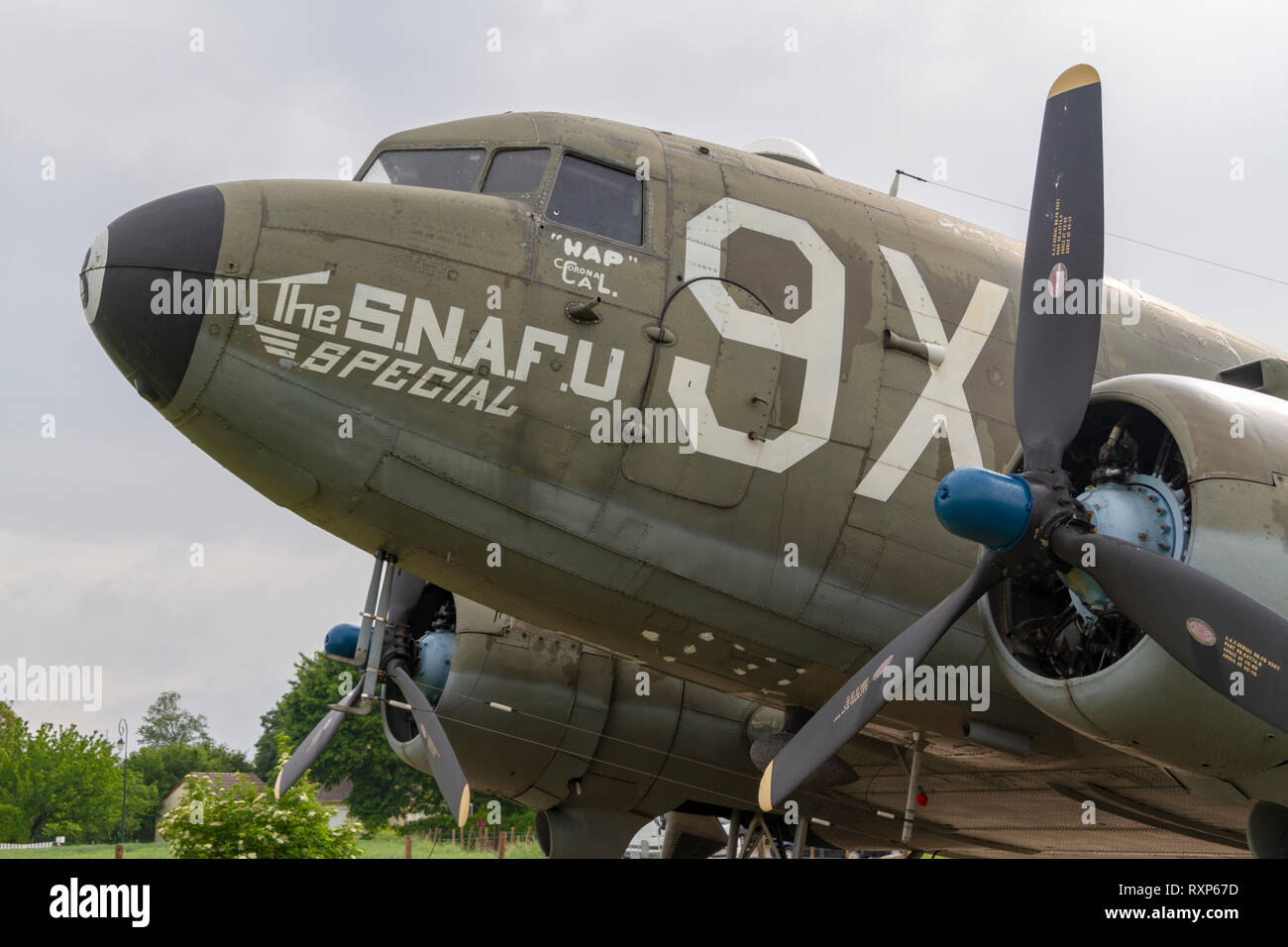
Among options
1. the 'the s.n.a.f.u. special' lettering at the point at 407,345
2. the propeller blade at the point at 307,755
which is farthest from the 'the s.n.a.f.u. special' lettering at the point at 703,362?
the propeller blade at the point at 307,755

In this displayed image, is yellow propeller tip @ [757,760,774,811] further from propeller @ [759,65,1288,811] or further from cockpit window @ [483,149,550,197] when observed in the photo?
cockpit window @ [483,149,550,197]

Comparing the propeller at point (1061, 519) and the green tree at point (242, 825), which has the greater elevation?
the propeller at point (1061, 519)

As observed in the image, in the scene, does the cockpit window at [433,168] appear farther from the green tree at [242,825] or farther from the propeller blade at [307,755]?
the green tree at [242,825]

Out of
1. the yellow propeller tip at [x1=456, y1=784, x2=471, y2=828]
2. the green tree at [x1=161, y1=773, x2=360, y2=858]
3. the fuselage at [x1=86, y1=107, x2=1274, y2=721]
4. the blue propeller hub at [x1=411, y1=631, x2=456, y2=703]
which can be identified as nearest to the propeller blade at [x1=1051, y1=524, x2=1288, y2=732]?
the fuselage at [x1=86, y1=107, x2=1274, y2=721]

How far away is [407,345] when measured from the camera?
795cm

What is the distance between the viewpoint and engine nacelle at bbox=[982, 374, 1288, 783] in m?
6.99

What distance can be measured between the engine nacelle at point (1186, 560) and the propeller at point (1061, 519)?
0.28m

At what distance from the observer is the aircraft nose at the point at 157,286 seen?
25.1ft

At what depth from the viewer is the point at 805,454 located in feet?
28.8

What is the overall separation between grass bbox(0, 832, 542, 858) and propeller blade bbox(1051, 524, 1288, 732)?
16375 mm

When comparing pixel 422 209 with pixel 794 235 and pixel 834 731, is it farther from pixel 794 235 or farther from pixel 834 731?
pixel 834 731

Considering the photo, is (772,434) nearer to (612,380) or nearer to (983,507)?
(612,380)
